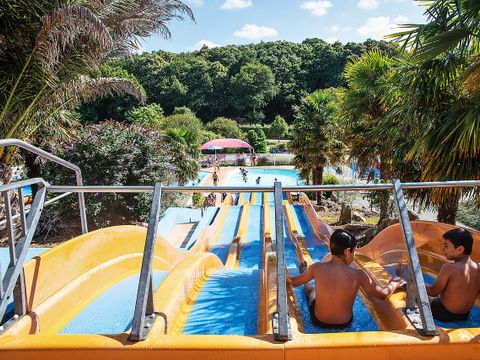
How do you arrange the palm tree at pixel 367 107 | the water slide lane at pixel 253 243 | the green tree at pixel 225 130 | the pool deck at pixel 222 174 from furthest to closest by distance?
the green tree at pixel 225 130
the pool deck at pixel 222 174
the palm tree at pixel 367 107
the water slide lane at pixel 253 243

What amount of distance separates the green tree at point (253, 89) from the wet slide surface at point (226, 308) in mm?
56335

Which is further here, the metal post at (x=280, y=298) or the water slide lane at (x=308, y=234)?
the water slide lane at (x=308, y=234)

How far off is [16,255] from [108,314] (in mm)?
1145

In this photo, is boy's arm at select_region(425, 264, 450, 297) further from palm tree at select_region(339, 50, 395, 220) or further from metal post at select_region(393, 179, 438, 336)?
palm tree at select_region(339, 50, 395, 220)

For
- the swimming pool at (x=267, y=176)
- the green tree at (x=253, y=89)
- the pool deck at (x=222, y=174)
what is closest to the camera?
the pool deck at (x=222, y=174)

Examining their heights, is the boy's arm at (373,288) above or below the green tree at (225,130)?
below

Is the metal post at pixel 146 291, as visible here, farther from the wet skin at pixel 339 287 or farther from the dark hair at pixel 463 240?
the dark hair at pixel 463 240

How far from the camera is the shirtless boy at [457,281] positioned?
9.16ft

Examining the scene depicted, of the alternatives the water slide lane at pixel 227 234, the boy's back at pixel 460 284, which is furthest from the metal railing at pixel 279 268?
the water slide lane at pixel 227 234

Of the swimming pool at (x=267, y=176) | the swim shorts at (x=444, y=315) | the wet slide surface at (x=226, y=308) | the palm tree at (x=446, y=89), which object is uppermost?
the palm tree at (x=446, y=89)

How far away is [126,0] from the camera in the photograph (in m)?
8.66

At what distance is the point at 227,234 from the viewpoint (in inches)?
492

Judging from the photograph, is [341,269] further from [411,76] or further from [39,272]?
[411,76]

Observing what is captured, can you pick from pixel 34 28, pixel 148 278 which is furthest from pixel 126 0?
pixel 148 278
